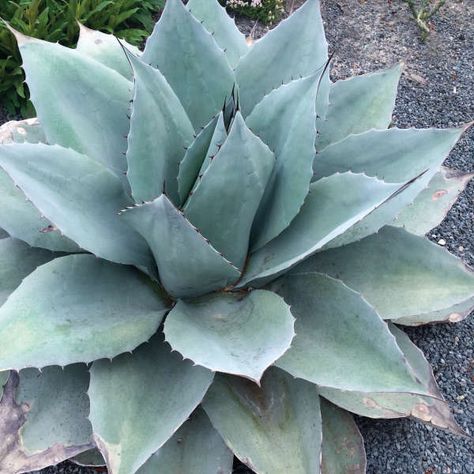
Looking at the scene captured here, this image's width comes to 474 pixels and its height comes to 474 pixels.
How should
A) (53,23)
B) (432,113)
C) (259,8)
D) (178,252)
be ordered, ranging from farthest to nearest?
(259,8) → (53,23) → (432,113) → (178,252)

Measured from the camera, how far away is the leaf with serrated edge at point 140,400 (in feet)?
3.83

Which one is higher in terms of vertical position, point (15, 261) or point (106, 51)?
point (106, 51)

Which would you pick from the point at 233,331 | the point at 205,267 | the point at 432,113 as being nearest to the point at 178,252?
the point at 205,267

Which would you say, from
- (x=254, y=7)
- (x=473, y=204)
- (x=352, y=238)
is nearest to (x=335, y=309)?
(x=352, y=238)

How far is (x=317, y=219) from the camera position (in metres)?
1.32

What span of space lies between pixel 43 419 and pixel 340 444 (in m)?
0.68

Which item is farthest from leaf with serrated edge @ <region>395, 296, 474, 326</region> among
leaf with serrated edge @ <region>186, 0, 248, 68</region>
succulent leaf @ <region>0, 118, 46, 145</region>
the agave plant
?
succulent leaf @ <region>0, 118, 46, 145</region>

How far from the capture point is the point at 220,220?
130cm

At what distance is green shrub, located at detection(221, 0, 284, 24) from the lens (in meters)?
3.05

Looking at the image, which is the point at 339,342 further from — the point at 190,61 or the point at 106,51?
the point at 106,51

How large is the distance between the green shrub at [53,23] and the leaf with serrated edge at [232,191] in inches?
64.2

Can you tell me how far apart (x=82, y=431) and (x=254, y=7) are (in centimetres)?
235

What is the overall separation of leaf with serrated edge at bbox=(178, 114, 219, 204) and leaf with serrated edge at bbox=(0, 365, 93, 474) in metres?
0.46

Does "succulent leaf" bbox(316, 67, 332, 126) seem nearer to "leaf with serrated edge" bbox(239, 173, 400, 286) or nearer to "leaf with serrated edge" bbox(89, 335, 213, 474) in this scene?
"leaf with serrated edge" bbox(239, 173, 400, 286)
